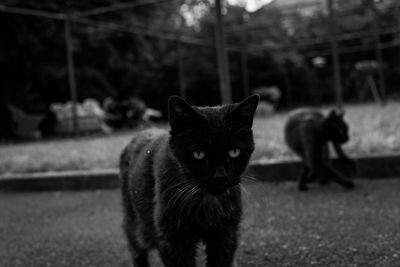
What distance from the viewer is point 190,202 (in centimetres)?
171

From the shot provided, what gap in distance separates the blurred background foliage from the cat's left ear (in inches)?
297

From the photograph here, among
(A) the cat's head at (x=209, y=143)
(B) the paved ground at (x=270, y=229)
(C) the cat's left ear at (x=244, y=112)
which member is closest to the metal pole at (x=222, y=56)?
(B) the paved ground at (x=270, y=229)

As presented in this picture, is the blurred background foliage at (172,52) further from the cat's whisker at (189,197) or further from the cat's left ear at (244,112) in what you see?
the cat's whisker at (189,197)

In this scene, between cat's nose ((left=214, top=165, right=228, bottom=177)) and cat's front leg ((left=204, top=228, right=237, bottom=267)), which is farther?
cat's front leg ((left=204, top=228, right=237, bottom=267))

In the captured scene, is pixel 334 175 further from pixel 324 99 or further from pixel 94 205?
pixel 324 99

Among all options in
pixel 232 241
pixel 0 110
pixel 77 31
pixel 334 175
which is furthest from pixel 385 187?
pixel 0 110

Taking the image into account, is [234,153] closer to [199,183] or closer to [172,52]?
[199,183]

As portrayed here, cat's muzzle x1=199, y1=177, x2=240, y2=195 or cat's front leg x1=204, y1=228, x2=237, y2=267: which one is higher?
cat's muzzle x1=199, y1=177, x2=240, y2=195

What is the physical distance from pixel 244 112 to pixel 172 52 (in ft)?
46.8

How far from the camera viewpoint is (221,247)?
1.75 m

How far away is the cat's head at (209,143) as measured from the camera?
167 centimetres

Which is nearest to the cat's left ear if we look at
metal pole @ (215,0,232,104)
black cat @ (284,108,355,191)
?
black cat @ (284,108,355,191)

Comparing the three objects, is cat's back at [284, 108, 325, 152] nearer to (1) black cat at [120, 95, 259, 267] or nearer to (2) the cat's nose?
(1) black cat at [120, 95, 259, 267]

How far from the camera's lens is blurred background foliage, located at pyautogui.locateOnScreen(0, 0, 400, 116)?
1177 centimetres
